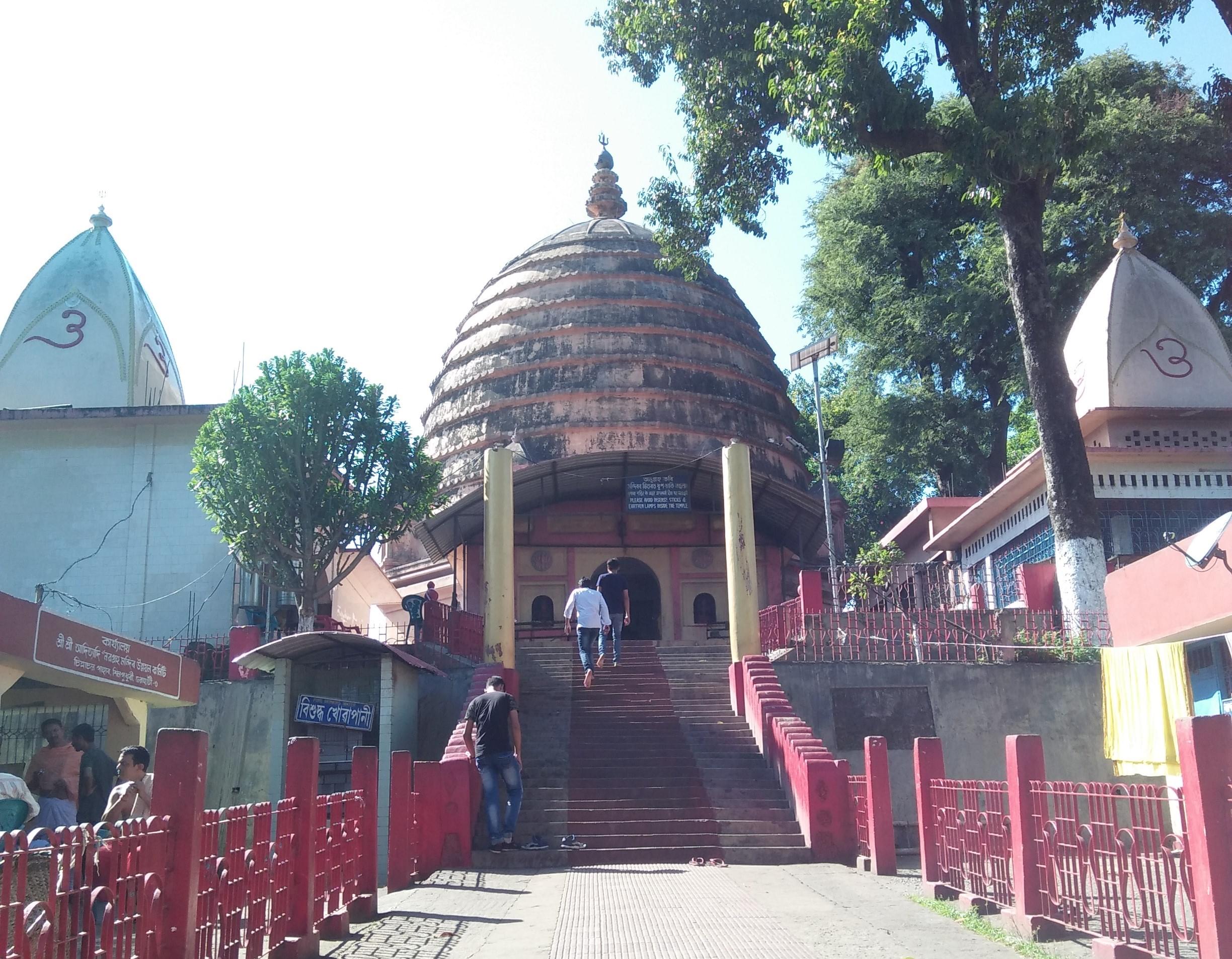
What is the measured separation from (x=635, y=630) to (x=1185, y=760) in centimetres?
1960

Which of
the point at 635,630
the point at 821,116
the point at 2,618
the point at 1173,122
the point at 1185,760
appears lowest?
the point at 1185,760

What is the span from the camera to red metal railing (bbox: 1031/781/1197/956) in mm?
5191

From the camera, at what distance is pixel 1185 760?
15.9 feet

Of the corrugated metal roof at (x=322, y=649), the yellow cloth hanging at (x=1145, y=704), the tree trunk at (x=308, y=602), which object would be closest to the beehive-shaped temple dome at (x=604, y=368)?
the tree trunk at (x=308, y=602)

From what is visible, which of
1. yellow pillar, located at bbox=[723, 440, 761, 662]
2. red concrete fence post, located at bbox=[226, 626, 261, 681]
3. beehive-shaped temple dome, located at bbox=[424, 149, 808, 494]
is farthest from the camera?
beehive-shaped temple dome, located at bbox=[424, 149, 808, 494]

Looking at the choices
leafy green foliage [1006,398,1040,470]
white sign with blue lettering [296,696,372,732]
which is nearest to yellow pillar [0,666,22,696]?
white sign with blue lettering [296,696,372,732]

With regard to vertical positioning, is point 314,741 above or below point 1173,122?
below

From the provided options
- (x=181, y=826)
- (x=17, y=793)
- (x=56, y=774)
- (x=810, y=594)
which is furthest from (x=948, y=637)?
(x=181, y=826)

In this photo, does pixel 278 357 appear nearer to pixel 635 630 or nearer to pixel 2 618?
pixel 635 630

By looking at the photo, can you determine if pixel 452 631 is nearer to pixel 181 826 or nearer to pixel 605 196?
pixel 181 826

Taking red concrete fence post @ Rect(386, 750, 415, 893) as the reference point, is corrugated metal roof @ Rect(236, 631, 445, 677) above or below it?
above

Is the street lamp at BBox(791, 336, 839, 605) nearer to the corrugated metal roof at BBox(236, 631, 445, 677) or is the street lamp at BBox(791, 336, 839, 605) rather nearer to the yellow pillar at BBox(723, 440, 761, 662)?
the yellow pillar at BBox(723, 440, 761, 662)

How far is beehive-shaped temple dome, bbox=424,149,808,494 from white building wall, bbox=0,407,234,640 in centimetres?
558


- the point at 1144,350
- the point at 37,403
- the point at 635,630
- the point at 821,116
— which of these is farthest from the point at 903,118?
the point at 37,403
